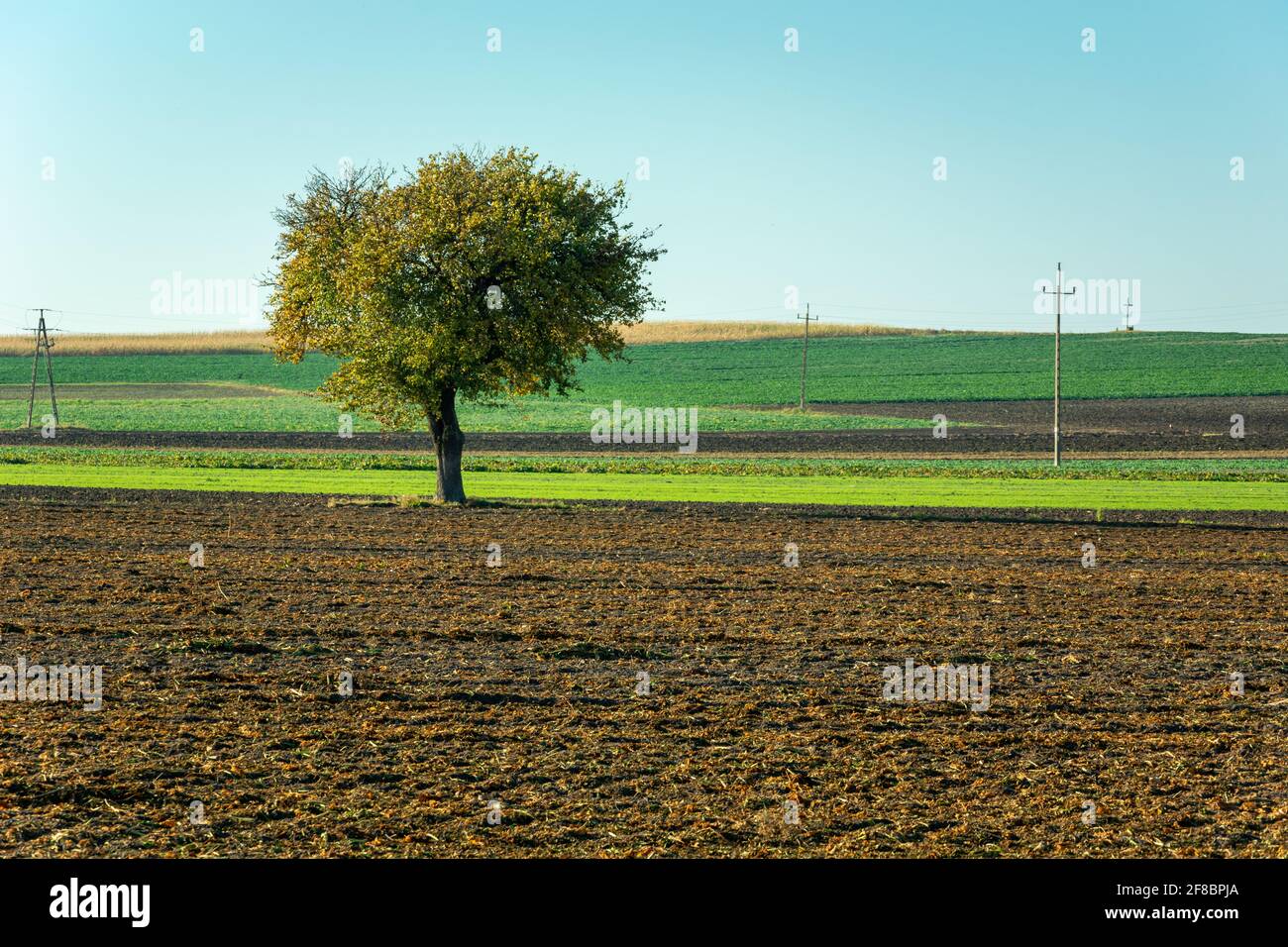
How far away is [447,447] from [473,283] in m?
5.05

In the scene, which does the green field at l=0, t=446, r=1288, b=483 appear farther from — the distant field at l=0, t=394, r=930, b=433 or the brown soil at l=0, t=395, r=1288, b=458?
the distant field at l=0, t=394, r=930, b=433

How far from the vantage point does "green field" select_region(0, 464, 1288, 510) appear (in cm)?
4056

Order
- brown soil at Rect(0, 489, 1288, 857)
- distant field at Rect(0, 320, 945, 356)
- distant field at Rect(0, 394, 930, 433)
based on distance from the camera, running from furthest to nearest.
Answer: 1. distant field at Rect(0, 320, 945, 356)
2. distant field at Rect(0, 394, 930, 433)
3. brown soil at Rect(0, 489, 1288, 857)

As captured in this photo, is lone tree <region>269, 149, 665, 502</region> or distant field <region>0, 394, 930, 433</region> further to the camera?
distant field <region>0, 394, 930, 433</region>

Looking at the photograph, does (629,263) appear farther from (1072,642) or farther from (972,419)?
(972,419)

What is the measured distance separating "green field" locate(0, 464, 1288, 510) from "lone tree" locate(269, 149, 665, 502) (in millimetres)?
5436

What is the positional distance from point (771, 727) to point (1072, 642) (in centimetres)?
627

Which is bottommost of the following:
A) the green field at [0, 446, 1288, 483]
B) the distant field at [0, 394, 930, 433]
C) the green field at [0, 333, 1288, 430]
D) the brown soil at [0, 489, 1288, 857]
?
the green field at [0, 446, 1288, 483]

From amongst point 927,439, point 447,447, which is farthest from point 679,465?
point 927,439

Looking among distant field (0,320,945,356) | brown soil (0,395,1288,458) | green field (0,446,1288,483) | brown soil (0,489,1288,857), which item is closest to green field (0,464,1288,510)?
green field (0,446,1288,483)

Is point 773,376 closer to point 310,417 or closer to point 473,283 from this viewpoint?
point 310,417

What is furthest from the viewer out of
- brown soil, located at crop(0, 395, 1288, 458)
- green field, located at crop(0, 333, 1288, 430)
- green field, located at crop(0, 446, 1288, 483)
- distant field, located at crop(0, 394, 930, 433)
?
green field, located at crop(0, 333, 1288, 430)

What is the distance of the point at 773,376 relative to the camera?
411ft
